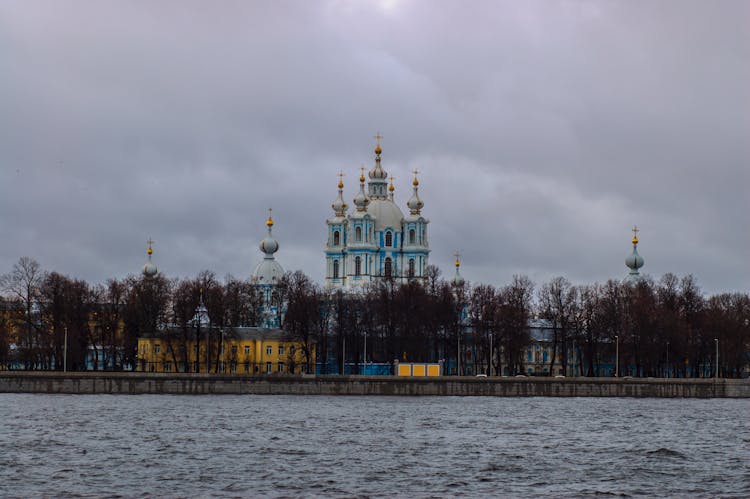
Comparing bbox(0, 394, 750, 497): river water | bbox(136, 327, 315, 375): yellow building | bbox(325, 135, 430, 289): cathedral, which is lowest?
bbox(0, 394, 750, 497): river water

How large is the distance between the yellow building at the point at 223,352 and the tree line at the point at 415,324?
0.69 meters

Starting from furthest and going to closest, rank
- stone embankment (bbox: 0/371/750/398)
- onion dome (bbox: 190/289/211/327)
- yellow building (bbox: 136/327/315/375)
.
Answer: onion dome (bbox: 190/289/211/327) → yellow building (bbox: 136/327/315/375) → stone embankment (bbox: 0/371/750/398)

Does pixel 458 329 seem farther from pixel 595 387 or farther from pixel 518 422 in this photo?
pixel 518 422

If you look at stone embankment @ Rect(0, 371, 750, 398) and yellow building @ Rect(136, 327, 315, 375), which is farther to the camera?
yellow building @ Rect(136, 327, 315, 375)

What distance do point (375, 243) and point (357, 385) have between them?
5986 centimetres

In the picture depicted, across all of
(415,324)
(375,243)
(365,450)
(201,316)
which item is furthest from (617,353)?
(365,450)

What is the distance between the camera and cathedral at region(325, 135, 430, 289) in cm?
16625

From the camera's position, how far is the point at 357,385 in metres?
108

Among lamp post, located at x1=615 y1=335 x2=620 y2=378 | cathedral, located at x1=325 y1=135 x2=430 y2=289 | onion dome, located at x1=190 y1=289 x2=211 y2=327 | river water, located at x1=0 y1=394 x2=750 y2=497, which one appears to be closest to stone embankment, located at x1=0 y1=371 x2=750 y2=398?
lamp post, located at x1=615 y1=335 x2=620 y2=378

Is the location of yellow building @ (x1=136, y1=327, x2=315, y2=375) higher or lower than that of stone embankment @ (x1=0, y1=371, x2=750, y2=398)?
higher

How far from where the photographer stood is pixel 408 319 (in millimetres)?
129000

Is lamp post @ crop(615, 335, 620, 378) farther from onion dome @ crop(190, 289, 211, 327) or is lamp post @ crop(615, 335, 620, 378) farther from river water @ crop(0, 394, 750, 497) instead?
onion dome @ crop(190, 289, 211, 327)

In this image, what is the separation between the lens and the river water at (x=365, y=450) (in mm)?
46781

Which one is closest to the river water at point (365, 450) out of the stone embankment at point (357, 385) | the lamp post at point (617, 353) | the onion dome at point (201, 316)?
the stone embankment at point (357, 385)
